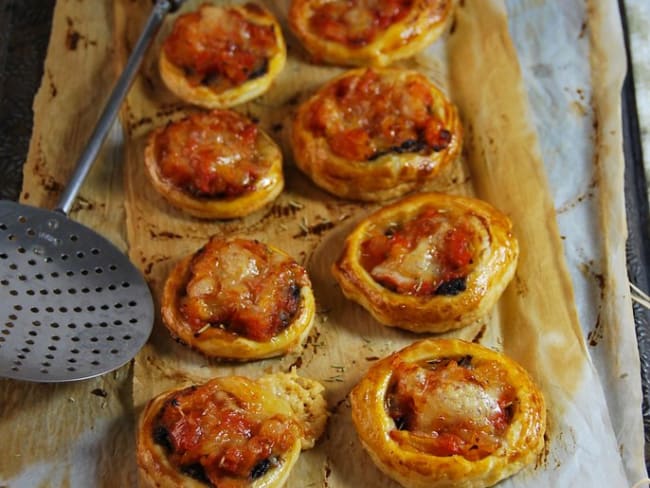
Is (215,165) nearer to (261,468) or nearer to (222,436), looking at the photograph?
(222,436)

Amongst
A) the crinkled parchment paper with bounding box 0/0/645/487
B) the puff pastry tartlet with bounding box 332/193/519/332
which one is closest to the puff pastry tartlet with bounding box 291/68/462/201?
the crinkled parchment paper with bounding box 0/0/645/487

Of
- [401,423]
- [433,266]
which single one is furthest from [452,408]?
[433,266]

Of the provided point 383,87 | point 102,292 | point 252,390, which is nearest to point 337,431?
point 252,390

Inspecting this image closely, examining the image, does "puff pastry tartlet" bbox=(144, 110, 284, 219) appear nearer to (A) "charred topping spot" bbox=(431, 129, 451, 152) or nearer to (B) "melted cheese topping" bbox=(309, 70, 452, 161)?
(B) "melted cheese topping" bbox=(309, 70, 452, 161)

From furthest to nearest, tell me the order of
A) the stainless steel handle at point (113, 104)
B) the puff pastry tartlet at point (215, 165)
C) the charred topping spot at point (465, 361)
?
1. the puff pastry tartlet at point (215, 165)
2. the stainless steel handle at point (113, 104)
3. the charred topping spot at point (465, 361)

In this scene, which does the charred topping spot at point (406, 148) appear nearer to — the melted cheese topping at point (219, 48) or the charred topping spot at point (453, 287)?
the charred topping spot at point (453, 287)

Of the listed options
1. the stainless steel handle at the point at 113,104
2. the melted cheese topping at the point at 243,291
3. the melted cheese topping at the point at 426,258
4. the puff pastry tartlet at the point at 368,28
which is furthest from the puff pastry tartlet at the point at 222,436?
the puff pastry tartlet at the point at 368,28
